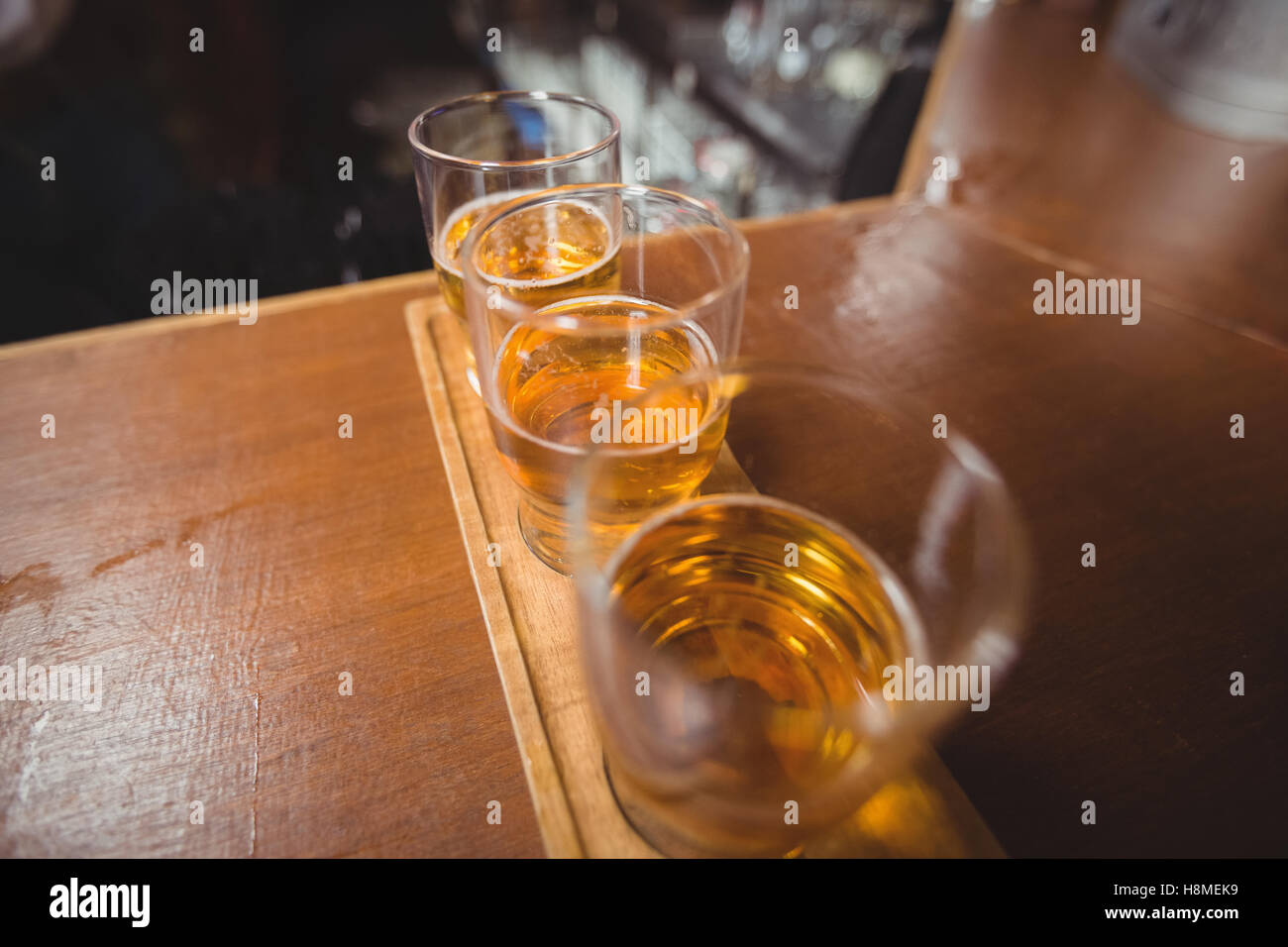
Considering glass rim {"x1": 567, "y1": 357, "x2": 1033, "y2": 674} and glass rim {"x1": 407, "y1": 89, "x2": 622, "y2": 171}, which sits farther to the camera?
glass rim {"x1": 407, "y1": 89, "x2": 622, "y2": 171}

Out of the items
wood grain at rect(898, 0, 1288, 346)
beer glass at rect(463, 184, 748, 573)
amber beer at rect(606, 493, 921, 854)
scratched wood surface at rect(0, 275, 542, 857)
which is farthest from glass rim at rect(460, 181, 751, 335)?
wood grain at rect(898, 0, 1288, 346)

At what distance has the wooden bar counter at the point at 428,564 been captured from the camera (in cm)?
54

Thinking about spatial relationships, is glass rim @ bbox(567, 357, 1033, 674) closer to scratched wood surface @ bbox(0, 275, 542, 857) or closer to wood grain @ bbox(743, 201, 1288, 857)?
wood grain @ bbox(743, 201, 1288, 857)

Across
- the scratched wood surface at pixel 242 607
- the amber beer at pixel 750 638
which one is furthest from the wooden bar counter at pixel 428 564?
the amber beer at pixel 750 638

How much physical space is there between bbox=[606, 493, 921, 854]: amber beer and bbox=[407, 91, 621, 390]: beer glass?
0.37 meters

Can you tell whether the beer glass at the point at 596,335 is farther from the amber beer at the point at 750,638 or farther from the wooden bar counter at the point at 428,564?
the wooden bar counter at the point at 428,564

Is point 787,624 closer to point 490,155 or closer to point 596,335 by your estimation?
point 596,335

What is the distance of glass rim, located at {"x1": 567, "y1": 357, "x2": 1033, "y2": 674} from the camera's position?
376 mm

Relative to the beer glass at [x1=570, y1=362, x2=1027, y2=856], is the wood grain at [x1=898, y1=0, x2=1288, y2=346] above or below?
above

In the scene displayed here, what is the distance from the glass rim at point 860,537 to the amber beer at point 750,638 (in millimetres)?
43

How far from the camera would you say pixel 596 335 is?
0.50 m

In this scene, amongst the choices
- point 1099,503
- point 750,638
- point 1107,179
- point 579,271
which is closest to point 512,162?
point 579,271

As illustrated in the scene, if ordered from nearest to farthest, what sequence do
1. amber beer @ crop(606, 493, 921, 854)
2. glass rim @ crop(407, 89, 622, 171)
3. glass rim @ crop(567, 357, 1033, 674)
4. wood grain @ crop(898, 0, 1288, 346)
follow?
glass rim @ crop(567, 357, 1033, 674)
amber beer @ crop(606, 493, 921, 854)
glass rim @ crop(407, 89, 622, 171)
wood grain @ crop(898, 0, 1288, 346)

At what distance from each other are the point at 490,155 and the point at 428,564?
0.49 metres
